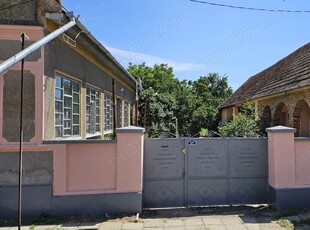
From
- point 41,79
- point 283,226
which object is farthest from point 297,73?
point 41,79

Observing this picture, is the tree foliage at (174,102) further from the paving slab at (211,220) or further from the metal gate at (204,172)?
the paving slab at (211,220)

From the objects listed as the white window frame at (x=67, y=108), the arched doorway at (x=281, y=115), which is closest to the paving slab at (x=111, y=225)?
the white window frame at (x=67, y=108)

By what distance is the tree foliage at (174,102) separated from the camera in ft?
60.2

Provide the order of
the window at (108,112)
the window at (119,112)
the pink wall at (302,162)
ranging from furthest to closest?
1. the window at (119,112)
2. the window at (108,112)
3. the pink wall at (302,162)

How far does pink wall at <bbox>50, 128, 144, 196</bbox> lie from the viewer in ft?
18.2

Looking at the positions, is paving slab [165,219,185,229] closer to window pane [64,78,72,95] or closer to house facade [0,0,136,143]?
house facade [0,0,136,143]

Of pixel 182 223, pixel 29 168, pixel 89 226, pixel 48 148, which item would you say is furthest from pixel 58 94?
pixel 182 223

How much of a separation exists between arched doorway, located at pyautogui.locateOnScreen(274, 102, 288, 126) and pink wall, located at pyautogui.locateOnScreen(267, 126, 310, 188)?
7.02m

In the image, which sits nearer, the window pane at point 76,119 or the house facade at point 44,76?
the house facade at point 44,76

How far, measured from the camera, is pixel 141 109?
61.7 ft

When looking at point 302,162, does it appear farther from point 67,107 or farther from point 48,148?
point 67,107

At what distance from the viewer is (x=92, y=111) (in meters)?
8.77

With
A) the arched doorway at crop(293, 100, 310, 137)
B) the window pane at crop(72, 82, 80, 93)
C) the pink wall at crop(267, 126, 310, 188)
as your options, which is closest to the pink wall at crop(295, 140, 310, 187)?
the pink wall at crop(267, 126, 310, 188)

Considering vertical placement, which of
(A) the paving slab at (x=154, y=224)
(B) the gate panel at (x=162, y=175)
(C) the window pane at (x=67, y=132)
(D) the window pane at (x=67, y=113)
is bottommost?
(A) the paving slab at (x=154, y=224)
